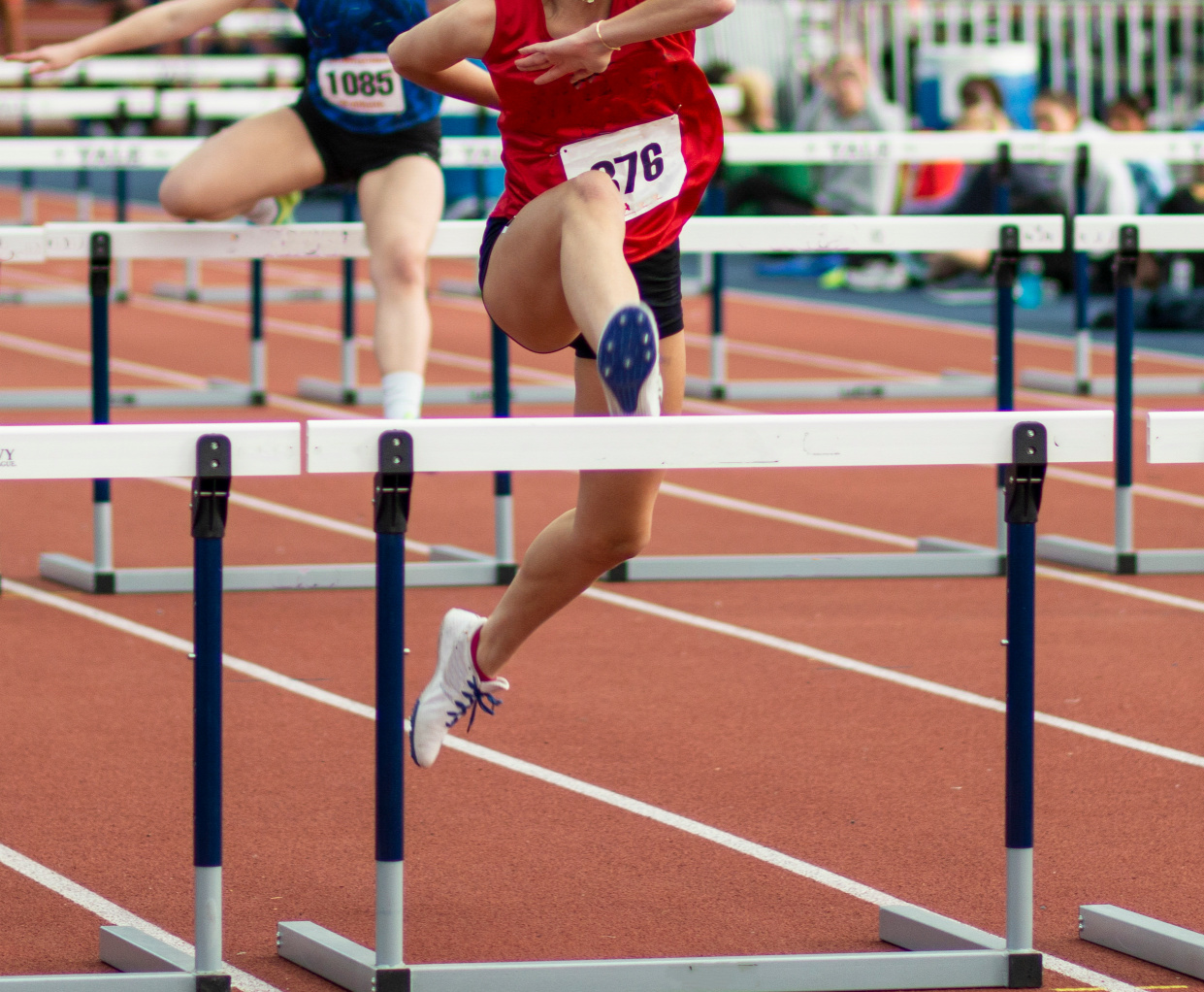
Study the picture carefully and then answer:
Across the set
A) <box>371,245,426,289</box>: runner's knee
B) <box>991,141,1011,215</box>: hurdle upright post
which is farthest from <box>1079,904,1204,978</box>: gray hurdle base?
<box>991,141,1011,215</box>: hurdle upright post

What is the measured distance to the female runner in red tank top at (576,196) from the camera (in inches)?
129

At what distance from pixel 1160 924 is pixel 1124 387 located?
2.73 meters

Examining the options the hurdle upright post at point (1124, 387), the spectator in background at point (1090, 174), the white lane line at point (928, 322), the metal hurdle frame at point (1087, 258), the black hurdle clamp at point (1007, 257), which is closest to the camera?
the black hurdle clamp at point (1007, 257)

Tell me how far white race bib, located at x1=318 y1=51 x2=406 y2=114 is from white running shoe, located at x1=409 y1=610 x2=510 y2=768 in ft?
6.90

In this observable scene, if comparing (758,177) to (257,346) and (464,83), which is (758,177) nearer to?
(257,346)

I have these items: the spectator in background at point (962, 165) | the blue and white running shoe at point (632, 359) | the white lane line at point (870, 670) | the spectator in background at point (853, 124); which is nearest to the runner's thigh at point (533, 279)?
the blue and white running shoe at point (632, 359)

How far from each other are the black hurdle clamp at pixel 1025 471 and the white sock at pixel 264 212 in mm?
2942

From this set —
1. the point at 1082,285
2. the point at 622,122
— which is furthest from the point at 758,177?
the point at 622,122

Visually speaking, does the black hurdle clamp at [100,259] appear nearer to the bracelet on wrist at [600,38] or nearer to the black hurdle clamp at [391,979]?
the bracelet on wrist at [600,38]

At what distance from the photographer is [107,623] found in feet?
17.8

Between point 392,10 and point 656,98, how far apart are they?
6.57 ft

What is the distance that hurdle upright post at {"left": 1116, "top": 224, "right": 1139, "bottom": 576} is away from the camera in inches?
218

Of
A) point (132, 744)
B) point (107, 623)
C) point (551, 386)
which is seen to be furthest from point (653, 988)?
point (551, 386)

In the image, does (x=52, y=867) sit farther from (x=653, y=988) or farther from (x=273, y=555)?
(x=273, y=555)
